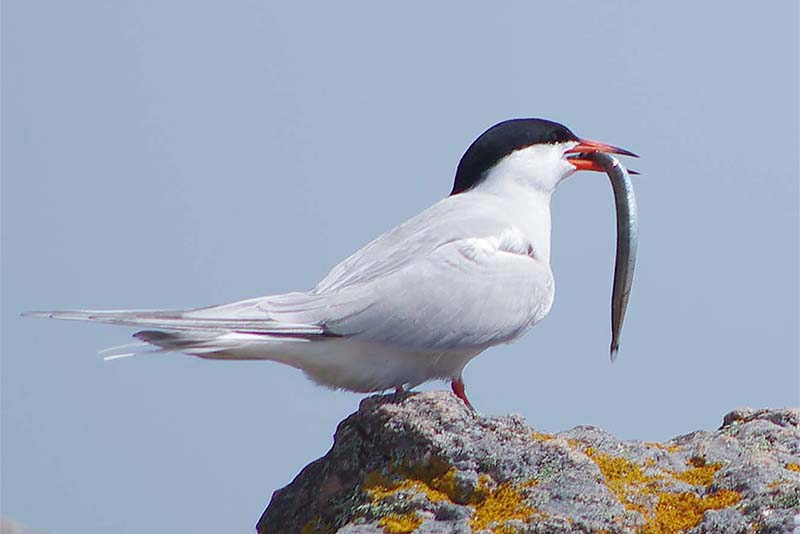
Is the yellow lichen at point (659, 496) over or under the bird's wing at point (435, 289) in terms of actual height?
under

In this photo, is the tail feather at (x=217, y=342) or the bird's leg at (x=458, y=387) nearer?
the tail feather at (x=217, y=342)

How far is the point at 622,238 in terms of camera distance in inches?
258

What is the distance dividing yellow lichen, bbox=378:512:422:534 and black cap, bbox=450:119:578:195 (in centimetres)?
277

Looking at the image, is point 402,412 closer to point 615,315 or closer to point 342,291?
point 342,291

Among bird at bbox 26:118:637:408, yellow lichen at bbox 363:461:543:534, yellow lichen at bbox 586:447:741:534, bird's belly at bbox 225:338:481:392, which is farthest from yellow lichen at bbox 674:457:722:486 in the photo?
bird's belly at bbox 225:338:481:392

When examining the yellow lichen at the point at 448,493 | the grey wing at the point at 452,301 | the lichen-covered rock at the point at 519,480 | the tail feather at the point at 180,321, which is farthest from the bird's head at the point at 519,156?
the yellow lichen at the point at 448,493

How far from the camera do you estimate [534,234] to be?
599cm

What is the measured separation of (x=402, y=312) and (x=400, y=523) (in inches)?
57.1

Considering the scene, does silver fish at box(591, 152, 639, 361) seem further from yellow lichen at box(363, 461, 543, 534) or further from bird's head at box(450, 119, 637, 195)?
yellow lichen at box(363, 461, 543, 534)

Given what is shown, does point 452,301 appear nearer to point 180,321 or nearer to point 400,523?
point 180,321

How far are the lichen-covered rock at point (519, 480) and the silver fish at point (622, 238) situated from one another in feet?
6.71

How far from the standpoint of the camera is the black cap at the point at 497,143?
20.7ft

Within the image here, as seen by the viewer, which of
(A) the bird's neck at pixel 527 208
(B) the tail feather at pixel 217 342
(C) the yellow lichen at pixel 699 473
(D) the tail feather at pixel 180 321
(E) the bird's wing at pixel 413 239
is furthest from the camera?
(A) the bird's neck at pixel 527 208

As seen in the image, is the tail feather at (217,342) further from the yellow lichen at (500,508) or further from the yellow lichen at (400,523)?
the yellow lichen at (500,508)
